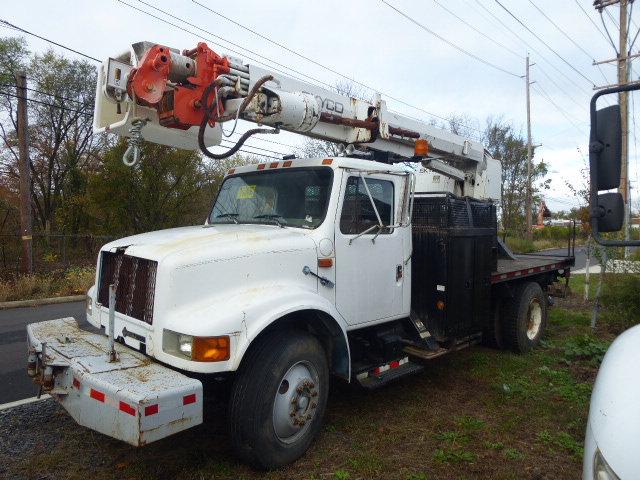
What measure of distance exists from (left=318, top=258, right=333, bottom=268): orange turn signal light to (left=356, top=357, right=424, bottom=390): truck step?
1010 millimetres

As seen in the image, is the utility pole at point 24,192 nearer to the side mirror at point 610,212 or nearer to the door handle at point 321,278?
the door handle at point 321,278

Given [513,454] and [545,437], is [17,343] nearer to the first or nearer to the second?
[513,454]

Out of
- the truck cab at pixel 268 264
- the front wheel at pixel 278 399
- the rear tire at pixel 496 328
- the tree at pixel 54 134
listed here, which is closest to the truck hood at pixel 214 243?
the truck cab at pixel 268 264

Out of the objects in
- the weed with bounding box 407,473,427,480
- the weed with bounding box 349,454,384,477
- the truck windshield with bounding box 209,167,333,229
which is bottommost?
the weed with bounding box 407,473,427,480

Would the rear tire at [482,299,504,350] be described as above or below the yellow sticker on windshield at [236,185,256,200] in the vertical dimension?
below

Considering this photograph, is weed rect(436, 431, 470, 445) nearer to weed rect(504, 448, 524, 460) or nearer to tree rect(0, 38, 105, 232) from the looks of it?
weed rect(504, 448, 524, 460)

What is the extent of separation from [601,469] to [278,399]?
7.29 ft

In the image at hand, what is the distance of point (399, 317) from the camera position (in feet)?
15.4

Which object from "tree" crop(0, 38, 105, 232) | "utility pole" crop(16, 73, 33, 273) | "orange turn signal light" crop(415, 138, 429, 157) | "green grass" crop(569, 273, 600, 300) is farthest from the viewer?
"tree" crop(0, 38, 105, 232)

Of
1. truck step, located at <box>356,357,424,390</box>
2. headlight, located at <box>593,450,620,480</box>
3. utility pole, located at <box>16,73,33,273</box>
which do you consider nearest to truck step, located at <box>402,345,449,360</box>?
truck step, located at <box>356,357,424,390</box>

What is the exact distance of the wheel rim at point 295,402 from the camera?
3.40 m

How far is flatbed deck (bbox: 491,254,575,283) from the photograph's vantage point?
6.04 meters

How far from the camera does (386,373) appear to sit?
14.1 ft

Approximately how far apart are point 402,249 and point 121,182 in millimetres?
16380
